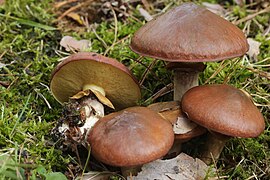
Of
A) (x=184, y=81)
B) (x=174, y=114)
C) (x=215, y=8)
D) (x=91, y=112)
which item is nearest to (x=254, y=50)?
(x=215, y=8)

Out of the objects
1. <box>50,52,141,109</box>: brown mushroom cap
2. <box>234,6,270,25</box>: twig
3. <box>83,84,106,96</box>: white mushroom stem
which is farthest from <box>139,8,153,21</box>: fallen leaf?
<box>83,84,106,96</box>: white mushroom stem

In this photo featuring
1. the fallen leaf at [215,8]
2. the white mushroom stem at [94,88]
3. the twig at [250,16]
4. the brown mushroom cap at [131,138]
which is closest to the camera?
the brown mushroom cap at [131,138]

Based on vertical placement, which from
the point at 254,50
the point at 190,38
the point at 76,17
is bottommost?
the point at 254,50

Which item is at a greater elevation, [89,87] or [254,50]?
[89,87]

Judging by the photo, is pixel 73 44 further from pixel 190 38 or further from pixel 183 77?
pixel 190 38

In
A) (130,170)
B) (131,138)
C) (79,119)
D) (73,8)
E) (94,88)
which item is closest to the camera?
(131,138)

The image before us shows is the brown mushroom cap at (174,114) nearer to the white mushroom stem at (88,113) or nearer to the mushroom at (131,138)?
the mushroom at (131,138)

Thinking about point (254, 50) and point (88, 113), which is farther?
point (254, 50)

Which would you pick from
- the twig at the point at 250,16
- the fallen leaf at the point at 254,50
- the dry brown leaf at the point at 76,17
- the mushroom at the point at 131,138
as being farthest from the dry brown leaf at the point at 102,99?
the twig at the point at 250,16
